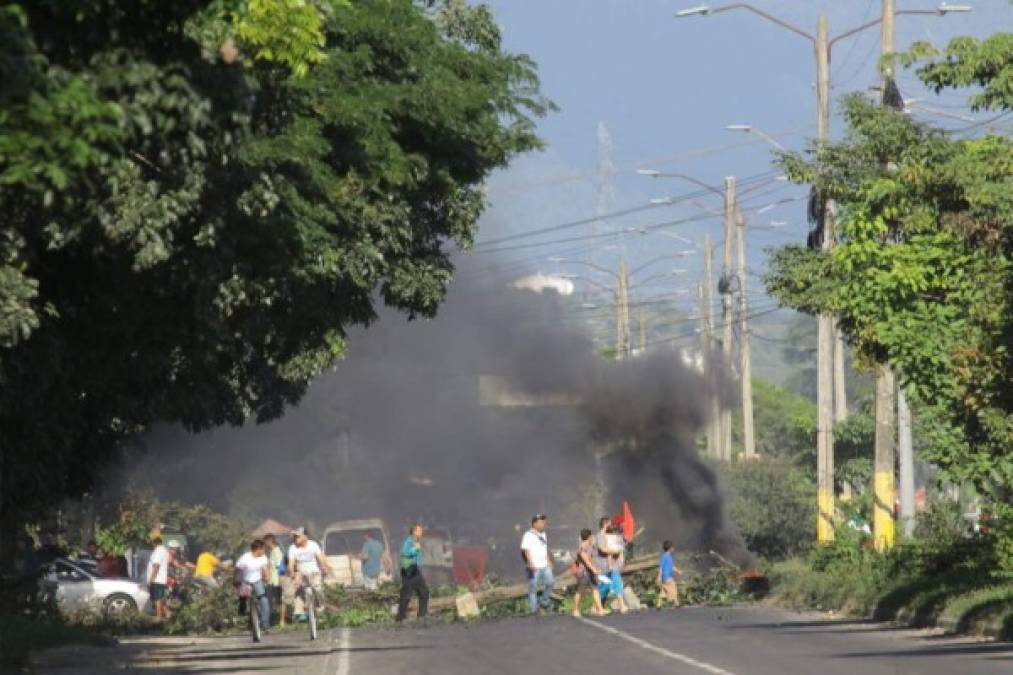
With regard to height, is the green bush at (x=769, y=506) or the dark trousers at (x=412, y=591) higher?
the green bush at (x=769, y=506)

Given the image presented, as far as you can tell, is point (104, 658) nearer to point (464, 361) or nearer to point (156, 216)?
point (156, 216)

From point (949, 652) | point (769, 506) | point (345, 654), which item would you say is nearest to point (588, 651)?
point (345, 654)

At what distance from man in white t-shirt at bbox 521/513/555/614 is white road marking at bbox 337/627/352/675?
392 cm

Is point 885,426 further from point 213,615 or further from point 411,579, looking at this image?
point 213,615

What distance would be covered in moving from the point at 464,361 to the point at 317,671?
5184cm

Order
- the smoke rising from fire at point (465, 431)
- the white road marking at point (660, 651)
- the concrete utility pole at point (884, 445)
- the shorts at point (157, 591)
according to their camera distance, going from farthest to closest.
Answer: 1. the smoke rising from fire at point (465, 431)
2. the shorts at point (157, 591)
3. the concrete utility pole at point (884, 445)
4. the white road marking at point (660, 651)

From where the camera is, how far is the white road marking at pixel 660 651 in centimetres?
2206

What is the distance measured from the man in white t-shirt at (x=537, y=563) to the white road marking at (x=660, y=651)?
15.3ft

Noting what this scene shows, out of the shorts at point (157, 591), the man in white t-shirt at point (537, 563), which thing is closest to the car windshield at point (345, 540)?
the shorts at point (157, 591)

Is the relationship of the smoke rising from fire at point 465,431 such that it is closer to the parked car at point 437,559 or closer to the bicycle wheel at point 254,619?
the parked car at point 437,559

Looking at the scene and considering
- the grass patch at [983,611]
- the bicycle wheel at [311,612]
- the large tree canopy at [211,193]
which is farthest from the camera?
the bicycle wheel at [311,612]

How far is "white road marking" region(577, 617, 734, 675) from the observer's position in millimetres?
22062

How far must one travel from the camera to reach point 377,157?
84.3 ft

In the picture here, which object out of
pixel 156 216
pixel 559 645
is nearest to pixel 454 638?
pixel 559 645
